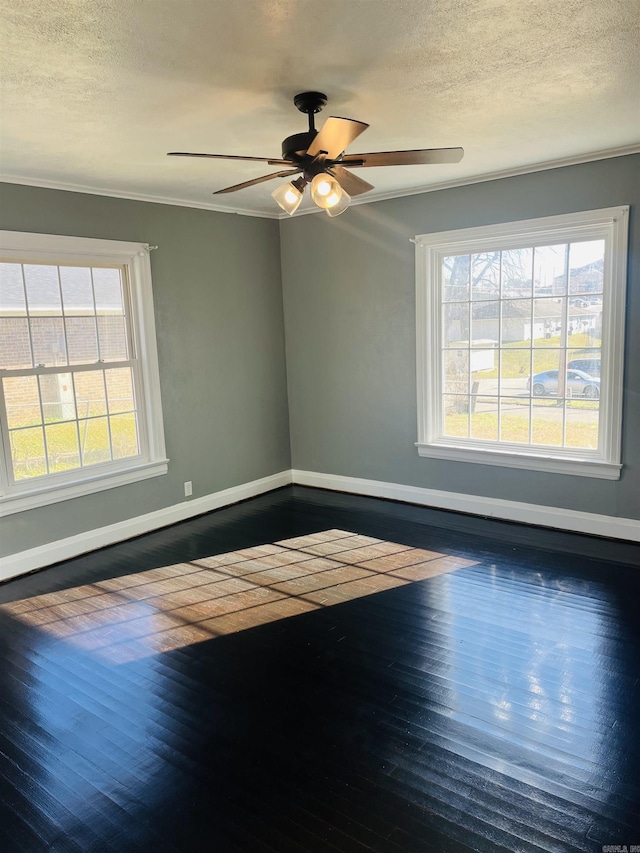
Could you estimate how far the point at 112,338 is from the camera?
450cm

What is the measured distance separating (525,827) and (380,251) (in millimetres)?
4283

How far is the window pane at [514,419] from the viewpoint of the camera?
460 cm

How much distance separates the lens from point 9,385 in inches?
153

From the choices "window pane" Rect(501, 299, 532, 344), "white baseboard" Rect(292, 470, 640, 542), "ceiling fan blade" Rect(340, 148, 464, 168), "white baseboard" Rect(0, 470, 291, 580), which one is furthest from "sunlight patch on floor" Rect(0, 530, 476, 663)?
"ceiling fan blade" Rect(340, 148, 464, 168)

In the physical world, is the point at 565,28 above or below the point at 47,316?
above

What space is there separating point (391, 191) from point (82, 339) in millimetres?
2729

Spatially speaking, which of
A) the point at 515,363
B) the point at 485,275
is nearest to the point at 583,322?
the point at 515,363

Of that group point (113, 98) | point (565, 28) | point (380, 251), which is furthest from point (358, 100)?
point (380, 251)

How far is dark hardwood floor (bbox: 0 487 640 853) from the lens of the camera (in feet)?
6.26

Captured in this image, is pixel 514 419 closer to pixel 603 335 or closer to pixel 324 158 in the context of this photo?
pixel 603 335

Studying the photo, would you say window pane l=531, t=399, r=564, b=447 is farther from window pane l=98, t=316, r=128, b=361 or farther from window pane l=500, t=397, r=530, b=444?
window pane l=98, t=316, r=128, b=361

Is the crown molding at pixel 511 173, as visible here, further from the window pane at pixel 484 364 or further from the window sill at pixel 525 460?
the window sill at pixel 525 460

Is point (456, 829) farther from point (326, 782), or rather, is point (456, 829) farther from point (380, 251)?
point (380, 251)

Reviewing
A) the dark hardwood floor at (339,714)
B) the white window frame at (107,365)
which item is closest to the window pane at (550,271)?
the dark hardwood floor at (339,714)
